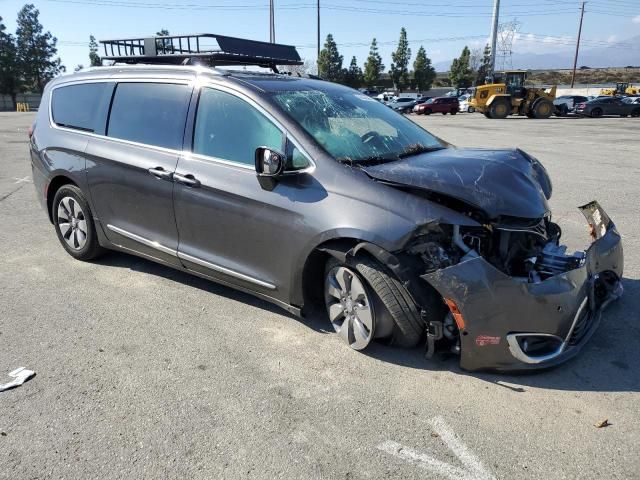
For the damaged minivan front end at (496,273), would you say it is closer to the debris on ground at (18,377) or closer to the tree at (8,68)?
the debris on ground at (18,377)

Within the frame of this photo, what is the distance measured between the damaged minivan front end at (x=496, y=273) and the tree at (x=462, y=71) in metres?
94.0

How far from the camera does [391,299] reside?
314 centimetres

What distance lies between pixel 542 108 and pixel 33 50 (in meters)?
79.7

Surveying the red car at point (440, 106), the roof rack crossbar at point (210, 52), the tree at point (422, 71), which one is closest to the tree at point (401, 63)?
the tree at point (422, 71)

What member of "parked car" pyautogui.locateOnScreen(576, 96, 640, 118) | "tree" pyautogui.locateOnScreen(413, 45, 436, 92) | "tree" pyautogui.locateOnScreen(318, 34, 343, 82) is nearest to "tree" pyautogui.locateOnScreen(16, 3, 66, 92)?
"tree" pyautogui.locateOnScreen(318, 34, 343, 82)

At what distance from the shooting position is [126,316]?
160 inches

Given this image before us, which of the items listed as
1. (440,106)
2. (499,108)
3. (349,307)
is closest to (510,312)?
(349,307)

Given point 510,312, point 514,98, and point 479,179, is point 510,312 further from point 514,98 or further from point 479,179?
point 514,98

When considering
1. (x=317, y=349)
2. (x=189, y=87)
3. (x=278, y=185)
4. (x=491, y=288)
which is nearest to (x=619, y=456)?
(x=491, y=288)

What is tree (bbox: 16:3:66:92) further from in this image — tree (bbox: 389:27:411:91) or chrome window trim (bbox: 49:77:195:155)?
chrome window trim (bbox: 49:77:195:155)

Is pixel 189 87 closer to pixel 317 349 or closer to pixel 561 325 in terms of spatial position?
pixel 317 349

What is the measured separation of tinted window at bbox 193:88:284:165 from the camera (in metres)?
3.69

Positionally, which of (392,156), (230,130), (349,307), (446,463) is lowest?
(446,463)

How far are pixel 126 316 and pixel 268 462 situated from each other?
6.77ft
